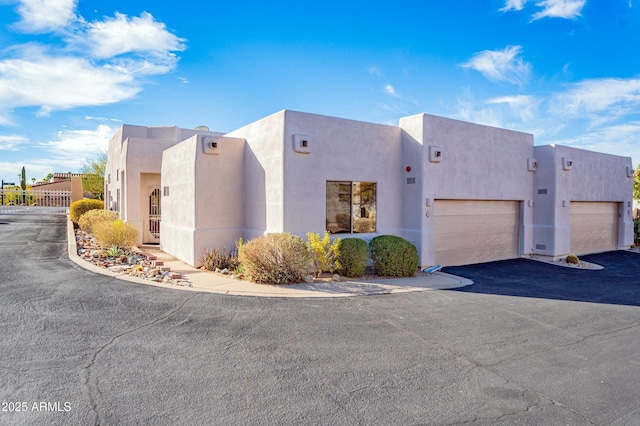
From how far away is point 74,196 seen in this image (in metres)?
31.5

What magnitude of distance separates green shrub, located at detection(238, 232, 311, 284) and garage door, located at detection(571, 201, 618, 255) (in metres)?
13.5

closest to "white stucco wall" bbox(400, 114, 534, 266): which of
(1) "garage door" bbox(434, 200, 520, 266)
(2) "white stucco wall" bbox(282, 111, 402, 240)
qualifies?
(1) "garage door" bbox(434, 200, 520, 266)

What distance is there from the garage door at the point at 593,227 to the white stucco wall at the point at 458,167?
3.56 metres

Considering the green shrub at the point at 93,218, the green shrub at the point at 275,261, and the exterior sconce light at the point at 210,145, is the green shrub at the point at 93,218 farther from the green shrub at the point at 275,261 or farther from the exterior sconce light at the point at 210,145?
the green shrub at the point at 275,261

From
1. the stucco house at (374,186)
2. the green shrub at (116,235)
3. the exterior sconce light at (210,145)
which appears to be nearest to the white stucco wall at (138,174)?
the stucco house at (374,186)

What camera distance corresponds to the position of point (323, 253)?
401 inches

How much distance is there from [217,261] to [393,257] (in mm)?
4861

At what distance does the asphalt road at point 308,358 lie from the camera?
12.7 feet

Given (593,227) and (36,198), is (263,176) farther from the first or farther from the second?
(36,198)

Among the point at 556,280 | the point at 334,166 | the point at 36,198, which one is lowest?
the point at 556,280

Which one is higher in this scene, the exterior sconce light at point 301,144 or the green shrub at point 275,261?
the exterior sconce light at point 301,144

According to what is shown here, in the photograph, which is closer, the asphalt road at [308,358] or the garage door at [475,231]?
the asphalt road at [308,358]

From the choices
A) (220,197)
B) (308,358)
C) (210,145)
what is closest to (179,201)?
(220,197)

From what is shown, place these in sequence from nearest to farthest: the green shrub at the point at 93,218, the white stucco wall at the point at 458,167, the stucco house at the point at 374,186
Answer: the stucco house at the point at 374,186
the white stucco wall at the point at 458,167
the green shrub at the point at 93,218
